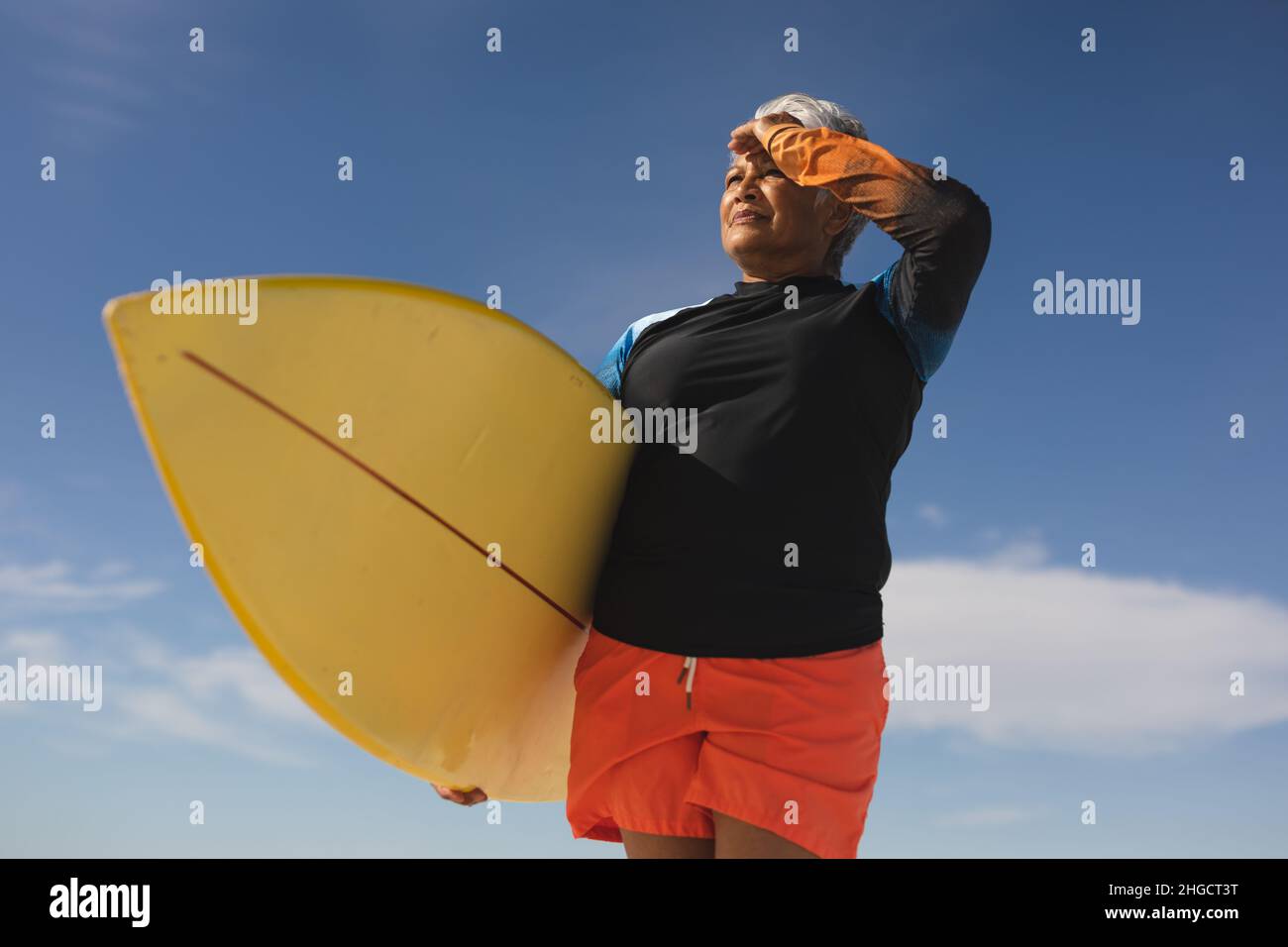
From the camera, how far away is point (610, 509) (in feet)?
8.10

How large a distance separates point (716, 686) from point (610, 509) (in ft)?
1.96

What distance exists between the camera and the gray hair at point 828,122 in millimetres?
2469

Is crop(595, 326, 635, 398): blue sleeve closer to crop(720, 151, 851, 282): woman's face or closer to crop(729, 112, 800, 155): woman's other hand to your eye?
Result: crop(720, 151, 851, 282): woman's face

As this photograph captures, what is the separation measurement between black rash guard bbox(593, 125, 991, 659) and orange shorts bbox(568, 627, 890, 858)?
54mm

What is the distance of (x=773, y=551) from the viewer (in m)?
2.10

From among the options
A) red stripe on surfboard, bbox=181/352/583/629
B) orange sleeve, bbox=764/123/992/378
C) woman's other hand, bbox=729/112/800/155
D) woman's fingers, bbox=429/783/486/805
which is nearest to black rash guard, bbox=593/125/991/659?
orange sleeve, bbox=764/123/992/378

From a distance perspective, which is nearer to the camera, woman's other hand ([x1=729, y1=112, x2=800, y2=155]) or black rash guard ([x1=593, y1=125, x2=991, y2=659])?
black rash guard ([x1=593, y1=125, x2=991, y2=659])

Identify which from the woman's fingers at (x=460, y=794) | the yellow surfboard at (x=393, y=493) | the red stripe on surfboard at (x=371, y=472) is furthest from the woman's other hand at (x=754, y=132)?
the woman's fingers at (x=460, y=794)

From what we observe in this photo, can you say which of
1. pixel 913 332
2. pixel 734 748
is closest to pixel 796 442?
pixel 913 332

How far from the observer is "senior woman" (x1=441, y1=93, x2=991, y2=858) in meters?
2.02

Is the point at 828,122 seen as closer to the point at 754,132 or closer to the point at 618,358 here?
the point at 754,132

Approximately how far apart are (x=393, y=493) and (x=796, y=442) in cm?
92

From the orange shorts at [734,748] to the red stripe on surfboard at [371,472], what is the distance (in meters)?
0.41

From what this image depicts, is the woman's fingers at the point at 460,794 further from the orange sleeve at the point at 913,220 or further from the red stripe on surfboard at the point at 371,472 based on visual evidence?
the orange sleeve at the point at 913,220
